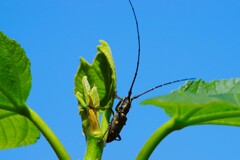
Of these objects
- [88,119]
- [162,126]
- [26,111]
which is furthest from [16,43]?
[162,126]

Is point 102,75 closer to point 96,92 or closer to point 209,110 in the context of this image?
point 96,92

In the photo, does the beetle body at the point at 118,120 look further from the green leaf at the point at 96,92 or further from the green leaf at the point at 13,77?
the green leaf at the point at 13,77

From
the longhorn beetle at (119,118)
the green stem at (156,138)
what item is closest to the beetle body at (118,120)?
the longhorn beetle at (119,118)

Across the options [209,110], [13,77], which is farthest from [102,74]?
[209,110]

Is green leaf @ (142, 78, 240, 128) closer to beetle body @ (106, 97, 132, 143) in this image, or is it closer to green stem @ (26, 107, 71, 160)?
beetle body @ (106, 97, 132, 143)

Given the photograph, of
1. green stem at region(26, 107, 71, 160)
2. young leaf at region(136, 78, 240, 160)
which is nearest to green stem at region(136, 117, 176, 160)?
young leaf at region(136, 78, 240, 160)

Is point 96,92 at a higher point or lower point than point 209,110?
lower

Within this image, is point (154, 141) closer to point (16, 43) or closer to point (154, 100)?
point (154, 100)
